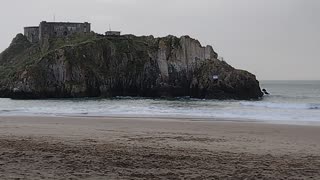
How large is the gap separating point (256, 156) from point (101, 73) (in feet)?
200

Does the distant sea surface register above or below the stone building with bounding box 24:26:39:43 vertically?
below

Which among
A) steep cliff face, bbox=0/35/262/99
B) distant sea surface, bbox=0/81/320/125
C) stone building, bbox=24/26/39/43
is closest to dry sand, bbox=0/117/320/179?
distant sea surface, bbox=0/81/320/125

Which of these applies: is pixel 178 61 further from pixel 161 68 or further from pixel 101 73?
pixel 101 73

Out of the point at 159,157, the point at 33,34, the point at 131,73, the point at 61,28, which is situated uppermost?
the point at 61,28

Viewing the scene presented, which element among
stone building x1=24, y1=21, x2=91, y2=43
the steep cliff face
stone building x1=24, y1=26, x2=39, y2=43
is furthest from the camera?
stone building x1=24, y1=26, x2=39, y2=43

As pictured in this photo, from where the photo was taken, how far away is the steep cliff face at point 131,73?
66.9 meters

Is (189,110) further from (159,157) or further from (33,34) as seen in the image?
(33,34)

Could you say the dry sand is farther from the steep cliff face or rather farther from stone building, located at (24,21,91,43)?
stone building, located at (24,21,91,43)

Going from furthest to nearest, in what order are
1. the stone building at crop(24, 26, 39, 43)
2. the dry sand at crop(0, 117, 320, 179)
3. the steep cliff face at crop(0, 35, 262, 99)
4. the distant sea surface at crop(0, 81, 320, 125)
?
the stone building at crop(24, 26, 39, 43) < the steep cliff face at crop(0, 35, 262, 99) < the distant sea surface at crop(0, 81, 320, 125) < the dry sand at crop(0, 117, 320, 179)

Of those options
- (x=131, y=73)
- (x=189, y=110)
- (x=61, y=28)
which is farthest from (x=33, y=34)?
(x=189, y=110)

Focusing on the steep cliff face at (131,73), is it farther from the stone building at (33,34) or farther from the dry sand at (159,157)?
the dry sand at (159,157)

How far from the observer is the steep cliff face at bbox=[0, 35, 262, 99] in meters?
66.9

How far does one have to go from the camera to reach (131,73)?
72.6 metres

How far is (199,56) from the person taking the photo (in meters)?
73.9
